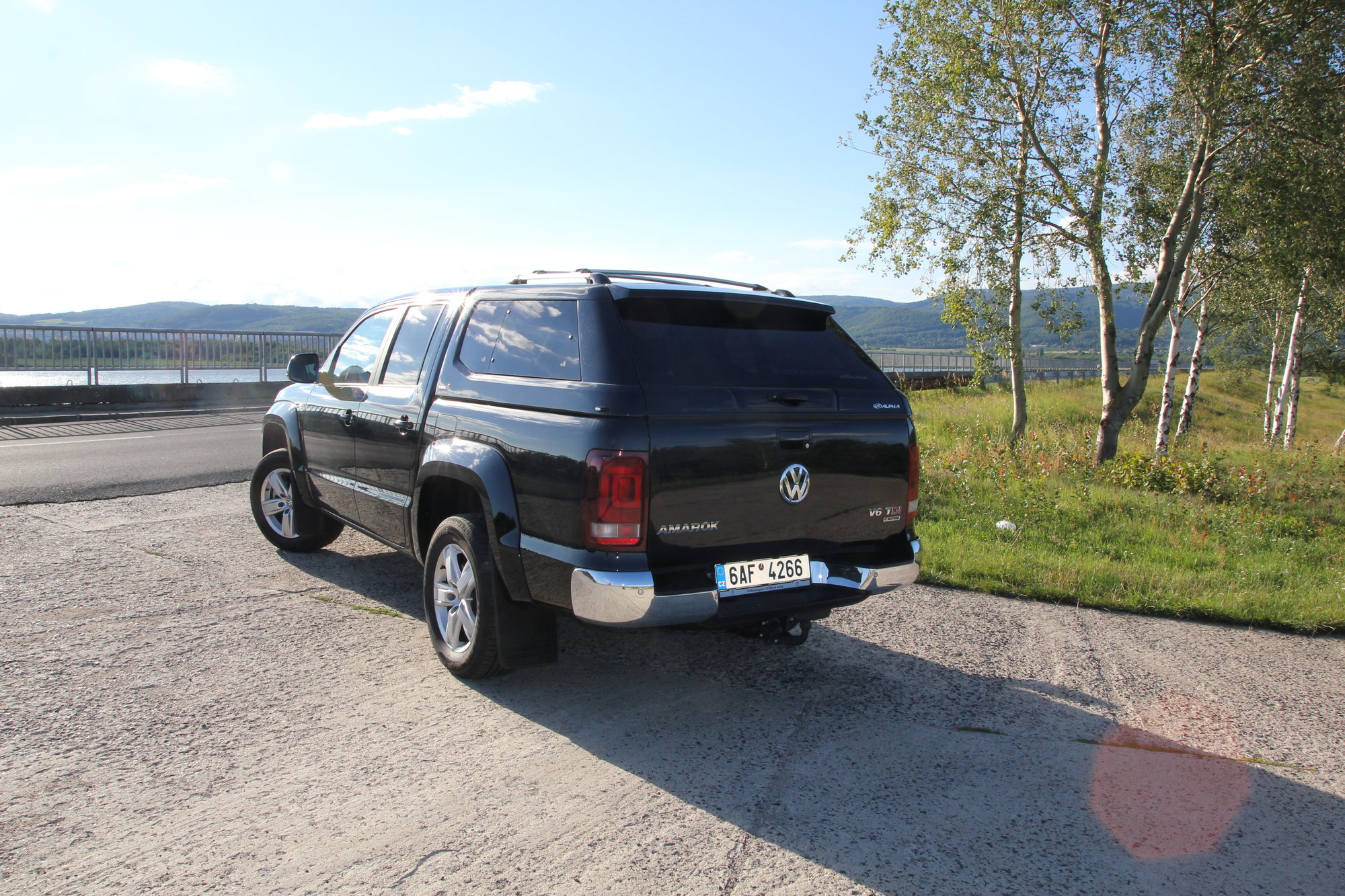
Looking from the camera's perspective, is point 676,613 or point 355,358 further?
point 355,358

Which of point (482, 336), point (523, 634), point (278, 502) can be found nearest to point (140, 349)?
point (278, 502)

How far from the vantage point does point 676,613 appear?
364 cm

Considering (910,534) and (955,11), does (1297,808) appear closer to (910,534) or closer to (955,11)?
(910,534)

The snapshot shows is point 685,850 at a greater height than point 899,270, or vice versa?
point 899,270

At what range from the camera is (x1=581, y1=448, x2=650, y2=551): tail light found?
3604 mm

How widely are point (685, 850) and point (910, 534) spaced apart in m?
2.20

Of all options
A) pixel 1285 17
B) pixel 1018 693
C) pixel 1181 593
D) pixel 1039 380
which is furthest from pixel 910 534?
pixel 1039 380

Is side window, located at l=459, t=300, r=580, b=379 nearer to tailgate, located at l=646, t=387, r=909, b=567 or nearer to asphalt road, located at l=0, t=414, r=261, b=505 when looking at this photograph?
tailgate, located at l=646, t=387, r=909, b=567

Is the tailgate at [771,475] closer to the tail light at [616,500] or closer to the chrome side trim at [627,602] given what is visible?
the tail light at [616,500]

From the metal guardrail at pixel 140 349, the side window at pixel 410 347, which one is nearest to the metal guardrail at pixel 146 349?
the metal guardrail at pixel 140 349

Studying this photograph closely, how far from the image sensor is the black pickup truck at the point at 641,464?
366 centimetres

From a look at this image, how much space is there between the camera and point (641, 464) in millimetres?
3623

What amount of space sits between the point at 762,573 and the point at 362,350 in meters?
3.42

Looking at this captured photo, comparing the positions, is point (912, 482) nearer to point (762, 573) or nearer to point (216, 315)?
point (762, 573)
